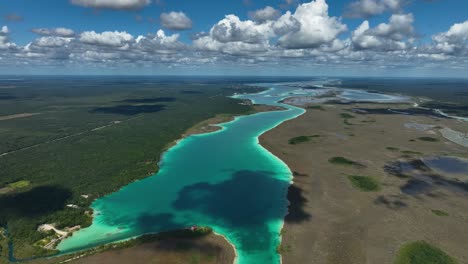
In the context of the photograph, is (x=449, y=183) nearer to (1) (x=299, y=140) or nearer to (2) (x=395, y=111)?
(1) (x=299, y=140)

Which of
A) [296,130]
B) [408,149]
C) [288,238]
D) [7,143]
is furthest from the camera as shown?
[296,130]

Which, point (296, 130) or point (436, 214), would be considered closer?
point (436, 214)

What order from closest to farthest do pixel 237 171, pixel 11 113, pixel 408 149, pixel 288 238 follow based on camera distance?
pixel 288 238, pixel 237 171, pixel 408 149, pixel 11 113

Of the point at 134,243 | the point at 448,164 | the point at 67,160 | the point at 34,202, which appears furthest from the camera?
the point at 67,160

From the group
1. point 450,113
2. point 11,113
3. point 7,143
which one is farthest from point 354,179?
point 11,113

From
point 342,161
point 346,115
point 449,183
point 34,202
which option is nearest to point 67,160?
point 34,202

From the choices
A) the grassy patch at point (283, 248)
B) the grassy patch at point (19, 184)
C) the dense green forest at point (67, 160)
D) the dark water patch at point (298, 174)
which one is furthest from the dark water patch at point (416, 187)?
the grassy patch at point (19, 184)

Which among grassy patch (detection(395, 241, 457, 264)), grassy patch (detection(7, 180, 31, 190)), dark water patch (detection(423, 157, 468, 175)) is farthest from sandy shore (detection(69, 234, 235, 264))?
dark water patch (detection(423, 157, 468, 175))

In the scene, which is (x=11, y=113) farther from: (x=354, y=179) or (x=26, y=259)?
(x=354, y=179)
